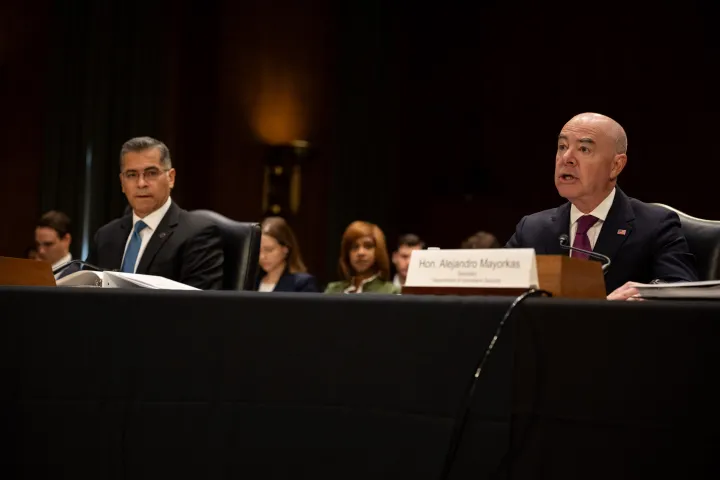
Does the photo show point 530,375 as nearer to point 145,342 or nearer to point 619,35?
point 145,342

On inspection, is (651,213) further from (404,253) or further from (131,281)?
(404,253)

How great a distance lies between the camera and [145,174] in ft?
11.1

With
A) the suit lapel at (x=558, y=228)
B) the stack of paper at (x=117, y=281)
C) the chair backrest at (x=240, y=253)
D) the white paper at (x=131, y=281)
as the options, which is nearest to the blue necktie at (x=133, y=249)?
the chair backrest at (x=240, y=253)

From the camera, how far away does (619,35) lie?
6.89 metres

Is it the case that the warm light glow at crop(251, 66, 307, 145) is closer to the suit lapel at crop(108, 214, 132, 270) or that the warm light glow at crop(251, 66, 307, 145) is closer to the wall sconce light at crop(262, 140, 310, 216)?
the wall sconce light at crop(262, 140, 310, 216)

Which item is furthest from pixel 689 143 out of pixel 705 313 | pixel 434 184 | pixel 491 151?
pixel 705 313

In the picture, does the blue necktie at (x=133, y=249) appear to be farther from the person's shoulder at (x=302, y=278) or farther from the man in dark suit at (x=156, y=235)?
the person's shoulder at (x=302, y=278)

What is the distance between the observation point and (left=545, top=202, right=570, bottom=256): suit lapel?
265 cm

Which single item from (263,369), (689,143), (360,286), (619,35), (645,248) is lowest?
(360,286)

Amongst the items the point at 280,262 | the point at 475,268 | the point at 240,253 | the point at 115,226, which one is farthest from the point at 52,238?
the point at 475,268

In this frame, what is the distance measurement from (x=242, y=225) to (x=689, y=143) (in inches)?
183

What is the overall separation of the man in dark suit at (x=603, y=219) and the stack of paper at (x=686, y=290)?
87 cm

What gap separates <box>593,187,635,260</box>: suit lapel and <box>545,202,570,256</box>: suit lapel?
114mm

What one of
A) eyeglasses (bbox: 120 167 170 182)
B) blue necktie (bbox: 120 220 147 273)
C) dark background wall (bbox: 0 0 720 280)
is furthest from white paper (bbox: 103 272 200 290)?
dark background wall (bbox: 0 0 720 280)
